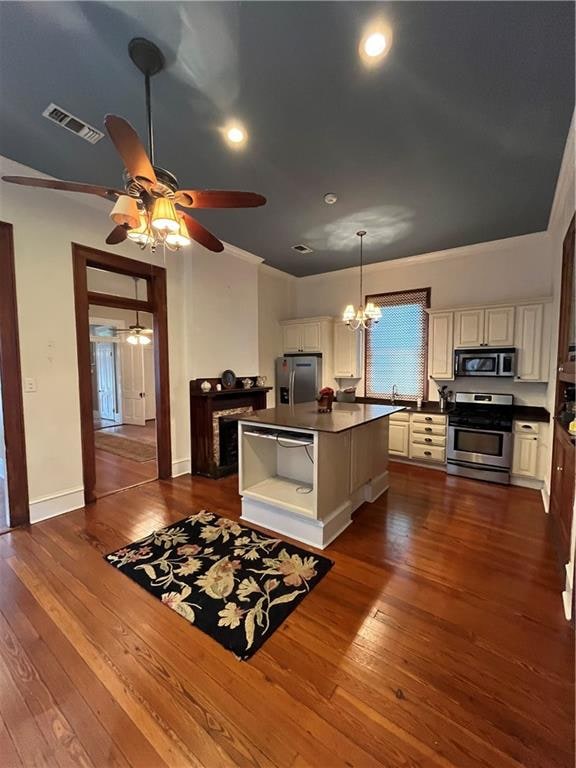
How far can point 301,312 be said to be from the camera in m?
6.27

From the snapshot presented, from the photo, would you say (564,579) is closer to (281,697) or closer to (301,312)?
(281,697)

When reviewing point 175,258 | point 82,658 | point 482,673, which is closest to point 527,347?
point 482,673

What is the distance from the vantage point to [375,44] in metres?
1.61

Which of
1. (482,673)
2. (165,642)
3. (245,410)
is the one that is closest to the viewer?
(482,673)

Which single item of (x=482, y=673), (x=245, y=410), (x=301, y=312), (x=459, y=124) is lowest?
(x=482, y=673)

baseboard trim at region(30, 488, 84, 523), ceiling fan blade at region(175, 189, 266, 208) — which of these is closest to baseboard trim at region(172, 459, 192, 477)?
baseboard trim at region(30, 488, 84, 523)

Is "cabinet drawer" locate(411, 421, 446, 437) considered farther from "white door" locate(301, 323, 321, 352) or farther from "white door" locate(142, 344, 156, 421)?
"white door" locate(142, 344, 156, 421)

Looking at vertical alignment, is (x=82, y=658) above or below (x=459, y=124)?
below

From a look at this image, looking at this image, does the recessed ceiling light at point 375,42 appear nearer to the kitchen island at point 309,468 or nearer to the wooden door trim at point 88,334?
the kitchen island at point 309,468

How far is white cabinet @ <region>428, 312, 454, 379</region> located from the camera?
4.38 meters

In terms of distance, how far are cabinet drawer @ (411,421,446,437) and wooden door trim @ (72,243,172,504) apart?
337cm

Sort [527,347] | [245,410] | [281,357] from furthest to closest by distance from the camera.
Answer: [281,357] < [245,410] < [527,347]

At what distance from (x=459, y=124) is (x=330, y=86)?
0.98m

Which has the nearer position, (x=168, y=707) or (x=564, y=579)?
(x=168, y=707)
